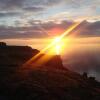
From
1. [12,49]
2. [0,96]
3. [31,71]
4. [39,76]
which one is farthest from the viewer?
[12,49]

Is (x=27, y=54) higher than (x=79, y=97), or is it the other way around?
(x=27, y=54)

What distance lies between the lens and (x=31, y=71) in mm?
50219

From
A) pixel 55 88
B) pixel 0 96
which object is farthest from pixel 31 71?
pixel 0 96

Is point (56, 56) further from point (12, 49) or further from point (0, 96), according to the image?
point (0, 96)

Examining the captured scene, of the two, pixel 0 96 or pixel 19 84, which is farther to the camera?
pixel 19 84

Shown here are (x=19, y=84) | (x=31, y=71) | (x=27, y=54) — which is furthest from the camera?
(x=27, y=54)

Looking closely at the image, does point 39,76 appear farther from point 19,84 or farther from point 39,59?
point 39,59

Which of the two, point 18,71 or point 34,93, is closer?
point 34,93

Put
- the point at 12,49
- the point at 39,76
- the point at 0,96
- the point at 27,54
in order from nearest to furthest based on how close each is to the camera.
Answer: the point at 0,96 → the point at 39,76 → the point at 27,54 → the point at 12,49

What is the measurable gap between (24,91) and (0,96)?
3.00m

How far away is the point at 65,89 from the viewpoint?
4131 cm

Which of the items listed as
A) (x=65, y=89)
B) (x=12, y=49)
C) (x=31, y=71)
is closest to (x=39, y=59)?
(x=12, y=49)

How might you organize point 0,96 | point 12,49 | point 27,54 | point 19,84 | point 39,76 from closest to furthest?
point 0,96
point 19,84
point 39,76
point 27,54
point 12,49

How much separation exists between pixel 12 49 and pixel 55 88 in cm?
4306
